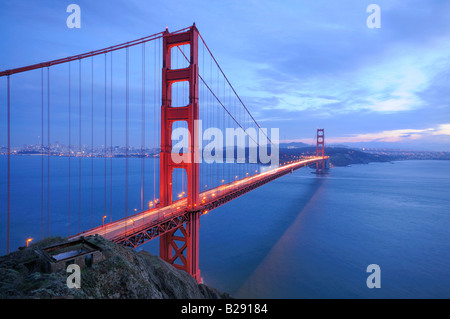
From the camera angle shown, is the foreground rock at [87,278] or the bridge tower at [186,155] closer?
the foreground rock at [87,278]

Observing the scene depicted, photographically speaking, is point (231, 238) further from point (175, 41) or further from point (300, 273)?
point (175, 41)

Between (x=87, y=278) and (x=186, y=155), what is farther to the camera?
(x=186, y=155)

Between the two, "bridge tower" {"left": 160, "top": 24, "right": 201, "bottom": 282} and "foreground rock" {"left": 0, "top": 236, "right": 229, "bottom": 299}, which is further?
"bridge tower" {"left": 160, "top": 24, "right": 201, "bottom": 282}

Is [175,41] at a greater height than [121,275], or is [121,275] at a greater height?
[175,41]

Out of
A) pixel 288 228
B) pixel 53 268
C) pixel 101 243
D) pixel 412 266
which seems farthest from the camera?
pixel 288 228

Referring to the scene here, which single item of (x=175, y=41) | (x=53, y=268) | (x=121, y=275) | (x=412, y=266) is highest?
(x=175, y=41)

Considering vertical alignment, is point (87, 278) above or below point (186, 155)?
below

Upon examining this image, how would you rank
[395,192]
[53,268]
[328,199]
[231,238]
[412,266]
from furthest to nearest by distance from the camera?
[395,192] < [328,199] < [231,238] < [412,266] < [53,268]

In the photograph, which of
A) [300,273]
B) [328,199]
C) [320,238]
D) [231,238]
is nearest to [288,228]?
[320,238]
